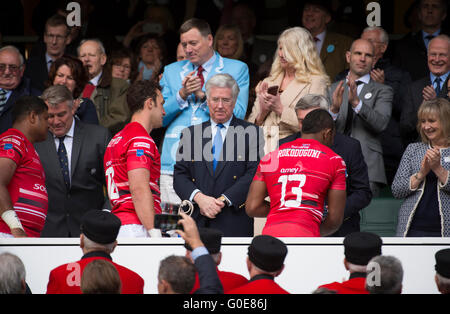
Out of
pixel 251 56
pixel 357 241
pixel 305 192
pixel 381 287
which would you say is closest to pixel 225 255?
pixel 305 192

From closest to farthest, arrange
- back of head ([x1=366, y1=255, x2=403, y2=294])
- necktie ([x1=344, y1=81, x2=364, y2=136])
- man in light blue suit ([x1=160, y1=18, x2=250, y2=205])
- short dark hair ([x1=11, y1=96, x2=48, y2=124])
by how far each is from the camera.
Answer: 1. back of head ([x1=366, y1=255, x2=403, y2=294])
2. short dark hair ([x1=11, y1=96, x2=48, y2=124])
3. man in light blue suit ([x1=160, y1=18, x2=250, y2=205])
4. necktie ([x1=344, y1=81, x2=364, y2=136])

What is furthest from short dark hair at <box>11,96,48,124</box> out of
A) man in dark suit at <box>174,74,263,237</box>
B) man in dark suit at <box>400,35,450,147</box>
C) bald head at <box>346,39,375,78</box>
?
man in dark suit at <box>400,35,450,147</box>

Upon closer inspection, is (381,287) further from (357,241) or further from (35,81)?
(35,81)

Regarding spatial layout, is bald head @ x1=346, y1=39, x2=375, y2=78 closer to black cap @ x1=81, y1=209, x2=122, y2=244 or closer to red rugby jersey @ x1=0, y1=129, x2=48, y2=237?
red rugby jersey @ x1=0, y1=129, x2=48, y2=237

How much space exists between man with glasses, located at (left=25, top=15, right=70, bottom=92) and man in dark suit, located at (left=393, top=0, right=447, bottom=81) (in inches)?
125

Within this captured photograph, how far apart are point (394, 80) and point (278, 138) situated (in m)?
1.37

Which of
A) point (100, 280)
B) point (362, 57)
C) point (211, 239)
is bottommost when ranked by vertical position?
point (100, 280)

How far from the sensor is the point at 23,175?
5.23 metres

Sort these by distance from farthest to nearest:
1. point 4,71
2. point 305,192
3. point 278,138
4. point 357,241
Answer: point 4,71, point 278,138, point 305,192, point 357,241

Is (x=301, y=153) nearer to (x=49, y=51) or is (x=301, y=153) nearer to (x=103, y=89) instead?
(x=103, y=89)

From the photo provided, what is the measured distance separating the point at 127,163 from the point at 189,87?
46.5 inches

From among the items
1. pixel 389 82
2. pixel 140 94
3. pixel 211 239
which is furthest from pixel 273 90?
pixel 211 239

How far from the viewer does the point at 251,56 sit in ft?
25.7

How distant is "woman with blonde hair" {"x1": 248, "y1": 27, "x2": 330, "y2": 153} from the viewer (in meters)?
6.21
